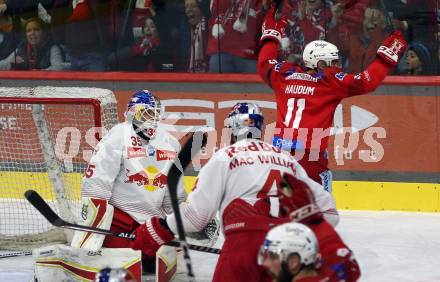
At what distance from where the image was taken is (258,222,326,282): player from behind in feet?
14.5

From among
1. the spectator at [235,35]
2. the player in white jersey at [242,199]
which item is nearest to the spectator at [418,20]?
the spectator at [235,35]

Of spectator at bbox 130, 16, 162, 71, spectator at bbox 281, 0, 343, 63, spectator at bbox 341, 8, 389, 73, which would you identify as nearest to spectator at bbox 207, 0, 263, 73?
spectator at bbox 281, 0, 343, 63

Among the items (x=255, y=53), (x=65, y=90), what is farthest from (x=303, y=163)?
(x=255, y=53)

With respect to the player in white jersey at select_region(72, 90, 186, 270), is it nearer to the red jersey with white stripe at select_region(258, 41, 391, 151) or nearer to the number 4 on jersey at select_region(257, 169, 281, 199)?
the red jersey with white stripe at select_region(258, 41, 391, 151)

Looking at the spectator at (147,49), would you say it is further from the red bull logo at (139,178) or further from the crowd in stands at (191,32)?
the red bull logo at (139,178)

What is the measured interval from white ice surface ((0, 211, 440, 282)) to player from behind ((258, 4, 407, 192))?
0.59m

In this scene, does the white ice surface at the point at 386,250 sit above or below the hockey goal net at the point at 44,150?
below

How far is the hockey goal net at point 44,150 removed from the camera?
7.81 metres

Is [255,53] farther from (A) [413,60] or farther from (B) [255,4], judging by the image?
(A) [413,60]

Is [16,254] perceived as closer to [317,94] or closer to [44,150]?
[44,150]

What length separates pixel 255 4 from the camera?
364 inches

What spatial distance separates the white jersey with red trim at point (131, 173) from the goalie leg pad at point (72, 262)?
0.33 metres

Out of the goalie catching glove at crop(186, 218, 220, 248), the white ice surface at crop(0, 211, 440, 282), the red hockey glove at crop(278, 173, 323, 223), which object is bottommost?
the white ice surface at crop(0, 211, 440, 282)

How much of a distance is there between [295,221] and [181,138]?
455 centimetres
